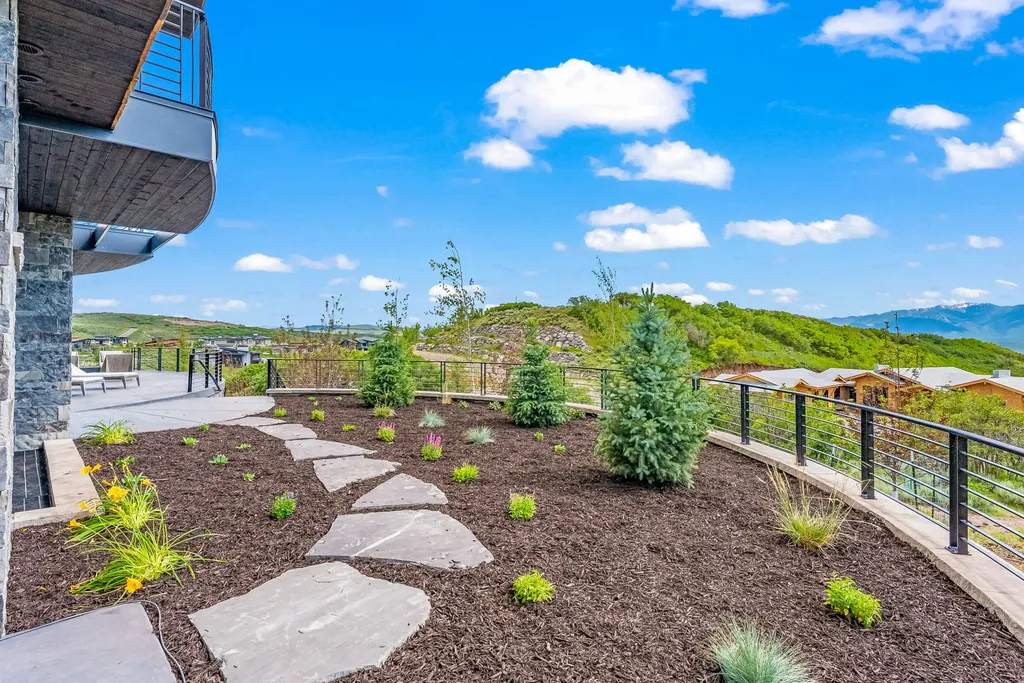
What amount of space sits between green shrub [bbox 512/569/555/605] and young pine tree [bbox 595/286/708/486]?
6.37 ft

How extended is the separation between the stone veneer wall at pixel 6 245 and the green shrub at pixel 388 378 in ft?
21.7

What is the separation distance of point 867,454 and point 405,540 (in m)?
3.61

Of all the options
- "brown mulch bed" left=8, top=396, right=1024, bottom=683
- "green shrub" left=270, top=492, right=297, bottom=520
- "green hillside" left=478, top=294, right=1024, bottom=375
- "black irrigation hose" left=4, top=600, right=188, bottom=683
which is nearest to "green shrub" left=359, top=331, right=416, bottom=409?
"brown mulch bed" left=8, top=396, right=1024, bottom=683

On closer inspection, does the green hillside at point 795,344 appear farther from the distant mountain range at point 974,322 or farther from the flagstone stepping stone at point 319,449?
the flagstone stepping stone at point 319,449

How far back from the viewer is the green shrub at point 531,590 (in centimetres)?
246

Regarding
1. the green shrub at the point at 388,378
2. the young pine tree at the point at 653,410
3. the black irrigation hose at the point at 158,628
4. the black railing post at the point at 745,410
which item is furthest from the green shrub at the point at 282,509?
the green shrub at the point at 388,378

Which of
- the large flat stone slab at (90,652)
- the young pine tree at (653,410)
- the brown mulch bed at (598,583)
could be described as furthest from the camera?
the young pine tree at (653,410)

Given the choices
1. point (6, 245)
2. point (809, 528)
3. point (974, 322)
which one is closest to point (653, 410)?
point (809, 528)

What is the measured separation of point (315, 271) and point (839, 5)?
1436 cm

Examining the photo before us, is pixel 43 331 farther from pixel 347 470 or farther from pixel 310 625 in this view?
pixel 310 625

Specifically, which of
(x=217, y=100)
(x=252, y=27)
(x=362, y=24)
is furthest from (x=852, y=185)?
(x=217, y=100)

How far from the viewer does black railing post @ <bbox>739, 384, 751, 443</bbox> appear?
5.88 meters

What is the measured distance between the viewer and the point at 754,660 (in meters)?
1.90

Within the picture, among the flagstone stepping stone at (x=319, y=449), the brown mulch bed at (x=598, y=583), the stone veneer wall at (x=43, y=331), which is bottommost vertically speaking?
the brown mulch bed at (x=598, y=583)
